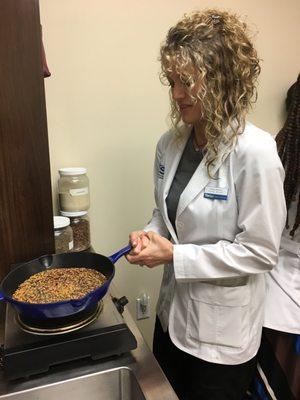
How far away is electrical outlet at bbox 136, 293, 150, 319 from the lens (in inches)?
69.4

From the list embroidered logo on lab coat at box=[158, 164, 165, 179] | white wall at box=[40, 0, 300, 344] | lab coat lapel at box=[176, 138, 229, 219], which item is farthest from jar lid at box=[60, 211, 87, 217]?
lab coat lapel at box=[176, 138, 229, 219]

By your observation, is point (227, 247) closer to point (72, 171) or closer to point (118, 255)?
point (118, 255)

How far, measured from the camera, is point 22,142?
38.4 inches

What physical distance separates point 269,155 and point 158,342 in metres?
0.82

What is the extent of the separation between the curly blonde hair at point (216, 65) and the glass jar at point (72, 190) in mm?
594

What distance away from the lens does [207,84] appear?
34.9 inches

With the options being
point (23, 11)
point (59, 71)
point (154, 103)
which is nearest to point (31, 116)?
point (23, 11)

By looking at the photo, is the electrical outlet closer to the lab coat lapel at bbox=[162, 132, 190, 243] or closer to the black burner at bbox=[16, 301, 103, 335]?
the lab coat lapel at bbox=[162, 132, 190, 243]

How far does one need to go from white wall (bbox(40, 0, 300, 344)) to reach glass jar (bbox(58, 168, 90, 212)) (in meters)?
0.07

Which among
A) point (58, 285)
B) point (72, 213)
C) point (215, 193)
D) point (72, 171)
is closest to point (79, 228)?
point (72, 213)

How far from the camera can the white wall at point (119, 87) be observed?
1297 mm

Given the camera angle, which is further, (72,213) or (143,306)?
(143,306)

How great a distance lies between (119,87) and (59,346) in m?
1.04

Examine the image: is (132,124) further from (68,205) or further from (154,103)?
(68,205)
